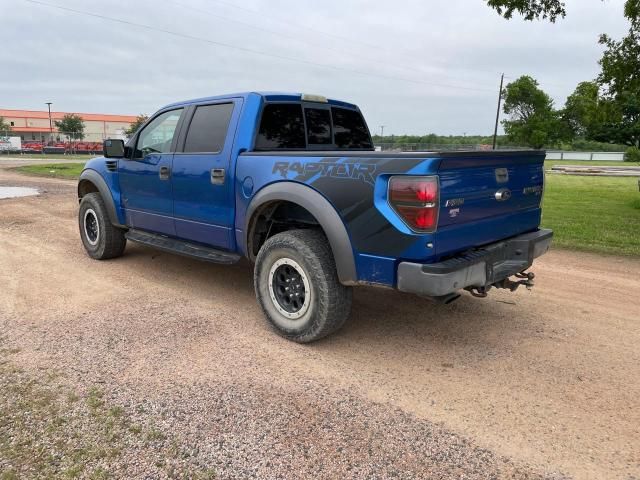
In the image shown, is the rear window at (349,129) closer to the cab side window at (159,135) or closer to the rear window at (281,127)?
the rear window at (281,127)

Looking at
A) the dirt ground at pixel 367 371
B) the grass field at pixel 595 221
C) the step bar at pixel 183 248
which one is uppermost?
the step bar at pixel 183 248

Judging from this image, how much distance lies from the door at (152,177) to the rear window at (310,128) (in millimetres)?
1149

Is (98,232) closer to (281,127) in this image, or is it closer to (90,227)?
(90,227)

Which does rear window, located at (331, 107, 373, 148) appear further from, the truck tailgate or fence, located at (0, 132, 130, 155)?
fence, located at (0, 132, 130, 155)

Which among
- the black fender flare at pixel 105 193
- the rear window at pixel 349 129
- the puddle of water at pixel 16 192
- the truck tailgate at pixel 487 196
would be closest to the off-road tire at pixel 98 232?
the black fender flare at pixel 105 193

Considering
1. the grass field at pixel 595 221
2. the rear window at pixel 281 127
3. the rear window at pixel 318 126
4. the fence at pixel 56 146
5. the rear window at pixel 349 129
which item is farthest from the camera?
the fence at pixel 56 146

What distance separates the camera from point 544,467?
8.24 feet

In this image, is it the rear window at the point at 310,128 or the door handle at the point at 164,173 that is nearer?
the rear window at the point at 310,128

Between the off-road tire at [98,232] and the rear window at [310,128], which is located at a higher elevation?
the rear window at [310,128]

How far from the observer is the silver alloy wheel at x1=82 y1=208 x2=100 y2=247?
6.52 meters

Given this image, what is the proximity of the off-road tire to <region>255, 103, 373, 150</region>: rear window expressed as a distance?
2.86 metres

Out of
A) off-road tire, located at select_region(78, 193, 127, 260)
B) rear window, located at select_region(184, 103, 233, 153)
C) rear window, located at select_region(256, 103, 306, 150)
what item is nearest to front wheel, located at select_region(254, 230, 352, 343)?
rear window, located at select_region(256, 103, 306, 150)

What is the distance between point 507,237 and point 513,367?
1.06 meters

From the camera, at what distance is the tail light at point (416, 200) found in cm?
312
